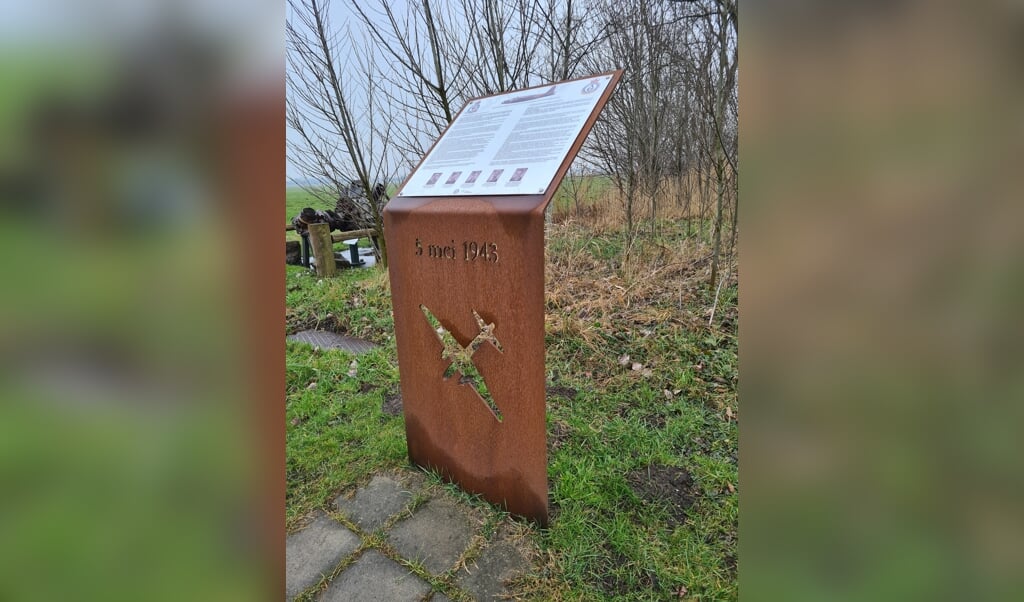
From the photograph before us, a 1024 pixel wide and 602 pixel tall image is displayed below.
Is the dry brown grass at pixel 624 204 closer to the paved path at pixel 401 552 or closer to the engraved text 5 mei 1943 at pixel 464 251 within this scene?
the engraved text 5 mei 1943 at pixel 464 251

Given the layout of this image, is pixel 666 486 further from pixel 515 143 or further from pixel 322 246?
pixel 322 246

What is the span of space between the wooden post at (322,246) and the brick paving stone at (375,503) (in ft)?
17.3

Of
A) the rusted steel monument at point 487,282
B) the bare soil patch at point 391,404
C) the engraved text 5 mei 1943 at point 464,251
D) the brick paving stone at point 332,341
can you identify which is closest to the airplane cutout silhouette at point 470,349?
the rusted steel monument at point 487,282

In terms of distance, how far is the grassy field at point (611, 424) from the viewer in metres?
2.04

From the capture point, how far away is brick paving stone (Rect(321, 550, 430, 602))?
189cm

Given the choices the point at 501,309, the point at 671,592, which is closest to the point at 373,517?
the point at 501,309
